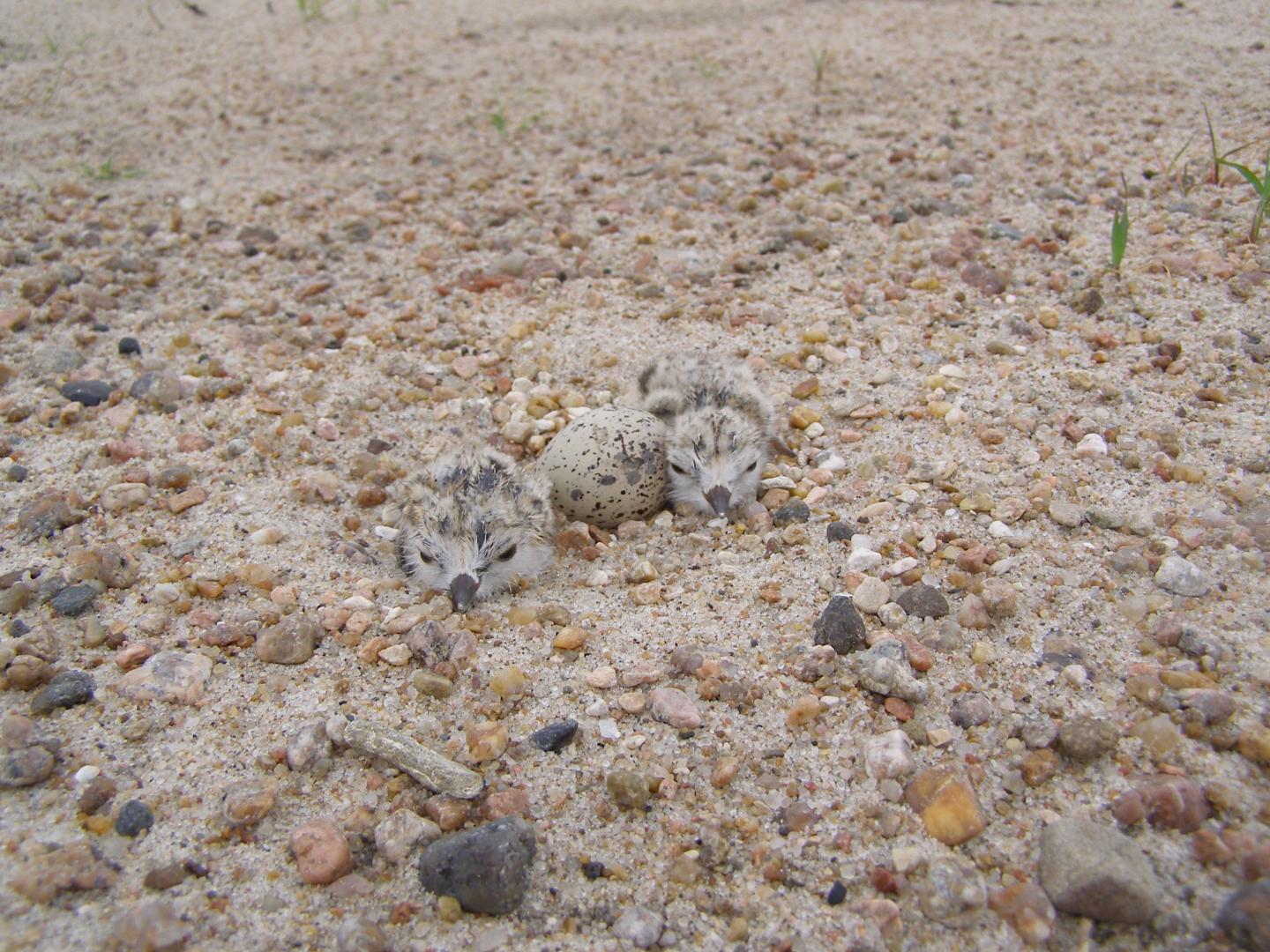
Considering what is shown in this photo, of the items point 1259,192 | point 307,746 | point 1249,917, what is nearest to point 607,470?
point 307,746

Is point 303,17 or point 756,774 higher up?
point 303,17

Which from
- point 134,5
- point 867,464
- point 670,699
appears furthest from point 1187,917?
point 134,5

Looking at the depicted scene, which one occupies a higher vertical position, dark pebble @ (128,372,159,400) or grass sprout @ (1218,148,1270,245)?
grass sprout @ (1218,148,1270,245)

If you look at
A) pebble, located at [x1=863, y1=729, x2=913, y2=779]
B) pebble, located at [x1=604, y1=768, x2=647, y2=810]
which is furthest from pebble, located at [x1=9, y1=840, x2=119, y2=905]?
pebble, located at [x1=863, y1=729, x2=913, y2=779]

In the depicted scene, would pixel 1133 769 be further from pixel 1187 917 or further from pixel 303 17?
pixel 303 17

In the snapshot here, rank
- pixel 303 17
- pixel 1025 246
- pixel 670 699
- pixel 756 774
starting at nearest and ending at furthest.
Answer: pixel 756 774 < pixel 670 699 < pixel 1025 246 < pixel 303 17

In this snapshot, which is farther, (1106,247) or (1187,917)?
(1106,247)

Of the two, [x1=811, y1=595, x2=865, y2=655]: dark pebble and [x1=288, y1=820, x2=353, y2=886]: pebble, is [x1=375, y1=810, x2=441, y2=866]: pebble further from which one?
[x1=811, y1=595, x2=865, y2=655]: dark pebble
